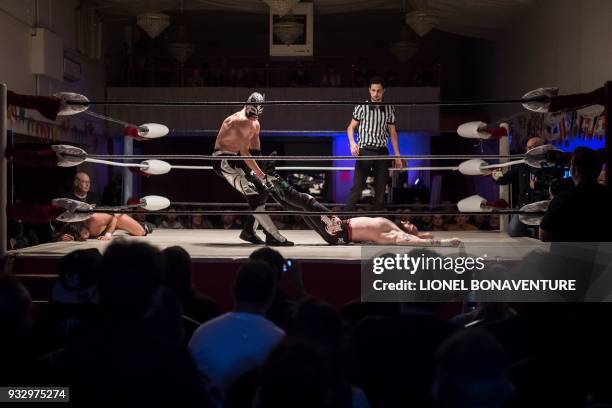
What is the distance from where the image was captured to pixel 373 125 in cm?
513

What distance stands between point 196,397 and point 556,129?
6.93m

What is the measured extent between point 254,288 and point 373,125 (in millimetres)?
3250

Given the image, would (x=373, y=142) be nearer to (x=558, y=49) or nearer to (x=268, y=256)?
(x=268, y=256)

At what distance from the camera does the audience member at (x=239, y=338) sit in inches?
74.6

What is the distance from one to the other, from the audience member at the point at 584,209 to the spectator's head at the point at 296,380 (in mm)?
1803

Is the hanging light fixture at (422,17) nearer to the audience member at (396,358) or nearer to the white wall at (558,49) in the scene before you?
the white wall at (558,49)

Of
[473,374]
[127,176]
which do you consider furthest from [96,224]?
[473,374]

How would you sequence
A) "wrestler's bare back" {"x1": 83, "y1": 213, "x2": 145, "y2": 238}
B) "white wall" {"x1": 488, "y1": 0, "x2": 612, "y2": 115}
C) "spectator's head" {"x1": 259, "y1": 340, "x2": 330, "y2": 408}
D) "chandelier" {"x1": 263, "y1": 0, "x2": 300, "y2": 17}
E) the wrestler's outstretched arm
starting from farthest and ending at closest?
"chandelier" {"x1": 263, "y1": 0, "x2": 300, "y2": 17} → "white wall" {"x1": 488, "y1": 0, "x2": 612, "y2": 115} → "wrestler's bare back" {"x1": 83, "y1": 213, "x2": 145, "y2": 238} → the wrestler's outstretched arm → "spectator's head" {"x1": 259, "y1": 340, "x2": 330, "y2": 408}

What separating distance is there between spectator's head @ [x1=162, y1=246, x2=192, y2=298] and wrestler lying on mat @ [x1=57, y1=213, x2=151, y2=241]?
2294 millimetres

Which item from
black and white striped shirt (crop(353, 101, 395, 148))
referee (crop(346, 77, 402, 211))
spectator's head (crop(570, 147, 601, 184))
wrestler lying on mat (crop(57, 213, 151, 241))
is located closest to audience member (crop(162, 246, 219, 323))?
spectator's head (crop(570, 147, 601, 184))

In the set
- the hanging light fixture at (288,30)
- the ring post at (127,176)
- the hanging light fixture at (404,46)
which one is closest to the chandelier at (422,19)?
the hanging light fixture at (288,30)

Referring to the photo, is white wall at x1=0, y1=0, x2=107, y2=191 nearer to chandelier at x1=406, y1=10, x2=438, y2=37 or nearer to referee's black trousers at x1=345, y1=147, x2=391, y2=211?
A: referee's black trousers at x1=345, y1=147, x2=391, y2=211

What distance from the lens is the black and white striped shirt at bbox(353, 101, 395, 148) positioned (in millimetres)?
5129

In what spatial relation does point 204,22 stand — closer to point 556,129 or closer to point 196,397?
point 556,129
